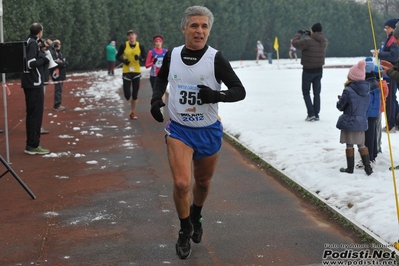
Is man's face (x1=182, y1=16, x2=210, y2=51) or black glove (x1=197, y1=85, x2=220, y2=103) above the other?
man's face (x1=182, y1=16, x2=210, y2=51)

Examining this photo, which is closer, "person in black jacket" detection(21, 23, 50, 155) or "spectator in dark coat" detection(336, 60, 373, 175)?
"spectator in dark coat" detection(336, 60, 373, 175)

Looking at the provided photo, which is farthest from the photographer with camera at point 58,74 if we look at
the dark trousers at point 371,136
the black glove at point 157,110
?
the black glove at point 157,110

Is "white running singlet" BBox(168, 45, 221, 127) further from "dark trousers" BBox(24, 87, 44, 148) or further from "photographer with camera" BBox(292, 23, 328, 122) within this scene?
"photographer with camera" BBox(292, 23, 328, 122)

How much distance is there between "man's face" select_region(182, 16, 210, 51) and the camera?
558 cm

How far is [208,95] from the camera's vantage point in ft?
17.7

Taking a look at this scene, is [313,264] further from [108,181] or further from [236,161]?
[236,161]

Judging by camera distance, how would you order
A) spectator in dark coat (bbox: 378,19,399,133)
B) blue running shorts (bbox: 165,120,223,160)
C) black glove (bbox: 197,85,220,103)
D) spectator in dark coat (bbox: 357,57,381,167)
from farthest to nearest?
spectator in dark coat (bbox: 378,19,399,133) < spectator in dark coat (bbox: 357,57,381,167) < blue running shorts (bbox: 165,120,223,160) < black glove (bbox: 197,85,220,103)

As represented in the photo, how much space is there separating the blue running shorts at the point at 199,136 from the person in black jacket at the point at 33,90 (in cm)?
555

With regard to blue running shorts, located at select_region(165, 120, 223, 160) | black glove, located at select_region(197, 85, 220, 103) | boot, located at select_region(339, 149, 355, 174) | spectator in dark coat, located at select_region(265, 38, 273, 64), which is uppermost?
black glove, located at select_region(197, 85, 220, 103)

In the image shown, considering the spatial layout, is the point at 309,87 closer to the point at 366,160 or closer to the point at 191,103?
the point at 366,160

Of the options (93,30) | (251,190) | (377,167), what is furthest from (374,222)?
(93,30)

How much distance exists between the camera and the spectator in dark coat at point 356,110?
8422mm

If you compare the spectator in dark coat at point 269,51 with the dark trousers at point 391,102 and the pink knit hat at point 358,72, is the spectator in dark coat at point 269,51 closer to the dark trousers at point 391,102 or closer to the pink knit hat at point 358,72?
the dark trousers at point 391,102

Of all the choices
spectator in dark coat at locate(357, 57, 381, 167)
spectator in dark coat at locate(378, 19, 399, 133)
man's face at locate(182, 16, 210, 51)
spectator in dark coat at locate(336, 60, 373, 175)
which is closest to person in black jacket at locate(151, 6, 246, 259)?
man's face at locate(182, 16, 210, 51)
